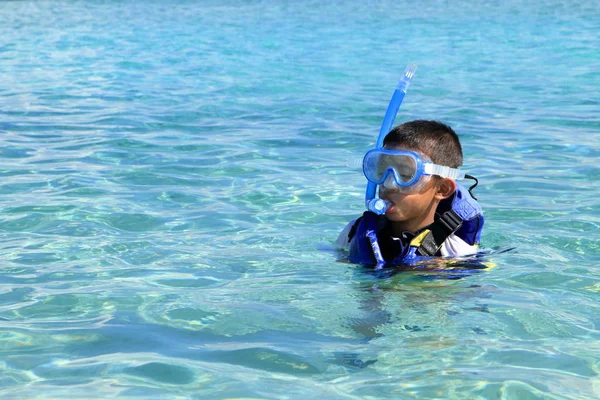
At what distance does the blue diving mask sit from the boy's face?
47mm

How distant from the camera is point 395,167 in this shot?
4.01 meters

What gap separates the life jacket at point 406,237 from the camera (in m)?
4.11

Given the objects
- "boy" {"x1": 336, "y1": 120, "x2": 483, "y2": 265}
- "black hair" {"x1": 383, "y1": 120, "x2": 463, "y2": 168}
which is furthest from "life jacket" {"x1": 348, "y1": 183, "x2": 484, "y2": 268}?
"black hair" {"x1": 383, "y1": 120, "x2": 463, "y2": 168}

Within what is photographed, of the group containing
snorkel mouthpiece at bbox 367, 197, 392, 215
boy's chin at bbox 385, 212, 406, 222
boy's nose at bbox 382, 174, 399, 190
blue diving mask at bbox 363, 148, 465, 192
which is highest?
blue diving mask at bbox 363, 148, 465, 192

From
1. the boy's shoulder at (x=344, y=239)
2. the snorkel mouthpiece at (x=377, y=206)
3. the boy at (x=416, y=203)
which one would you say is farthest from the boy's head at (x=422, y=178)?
the boy's shoulder at (x=344, y=239)

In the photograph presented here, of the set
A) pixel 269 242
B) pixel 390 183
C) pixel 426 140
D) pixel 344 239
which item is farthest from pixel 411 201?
pixel 269 242

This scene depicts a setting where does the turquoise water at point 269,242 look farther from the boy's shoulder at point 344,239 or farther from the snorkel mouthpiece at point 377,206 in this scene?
the snorkel mouthpiece at point 377,206

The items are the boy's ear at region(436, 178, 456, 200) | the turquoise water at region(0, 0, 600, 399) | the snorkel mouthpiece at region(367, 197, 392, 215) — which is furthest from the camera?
the boy's ear at region(436, 178, 456, 200)

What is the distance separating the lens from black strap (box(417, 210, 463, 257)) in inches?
163

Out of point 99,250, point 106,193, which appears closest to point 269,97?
point 106,193

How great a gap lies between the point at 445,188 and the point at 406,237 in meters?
0.29

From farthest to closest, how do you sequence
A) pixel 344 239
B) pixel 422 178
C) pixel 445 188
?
pixel 344 239
pixel 445 188
pixel 422 178

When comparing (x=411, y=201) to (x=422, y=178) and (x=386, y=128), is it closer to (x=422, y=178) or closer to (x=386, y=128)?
(x=422, y=178)

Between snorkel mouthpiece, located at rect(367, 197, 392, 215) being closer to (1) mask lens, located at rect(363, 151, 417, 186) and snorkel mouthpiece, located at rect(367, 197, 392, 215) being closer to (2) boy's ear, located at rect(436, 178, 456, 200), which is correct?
(1) mask lens, located at rect(363, 151, 417, 186)
